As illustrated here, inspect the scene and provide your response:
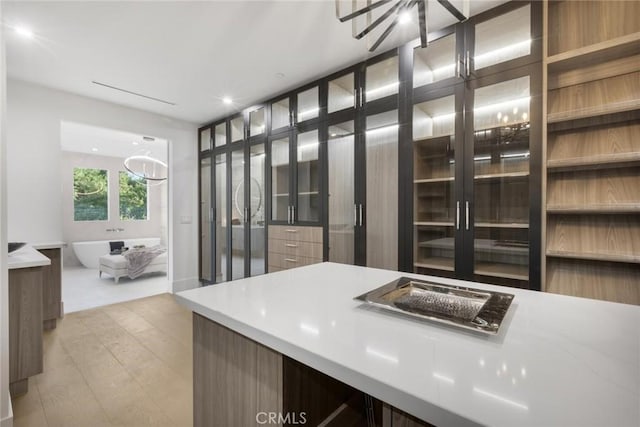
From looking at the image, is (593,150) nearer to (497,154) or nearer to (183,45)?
(497,154)

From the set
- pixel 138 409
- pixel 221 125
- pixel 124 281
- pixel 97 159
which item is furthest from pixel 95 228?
pixel 138 409

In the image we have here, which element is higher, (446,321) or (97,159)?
(97,159)

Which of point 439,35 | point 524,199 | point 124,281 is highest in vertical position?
point 439,35

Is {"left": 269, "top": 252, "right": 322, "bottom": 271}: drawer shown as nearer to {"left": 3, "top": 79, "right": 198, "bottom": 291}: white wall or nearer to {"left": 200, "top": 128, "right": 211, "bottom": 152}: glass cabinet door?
{"left": 200, "top": 128, "right": 211, "bottom": 152}: glass cabinet door

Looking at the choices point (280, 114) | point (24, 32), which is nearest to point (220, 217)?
point (280, 114)

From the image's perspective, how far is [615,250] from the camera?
1.82 meters

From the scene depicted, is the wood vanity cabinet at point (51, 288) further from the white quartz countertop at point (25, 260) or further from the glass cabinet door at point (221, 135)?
the glass cabinet door at point (221, 135)

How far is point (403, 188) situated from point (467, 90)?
0.85m

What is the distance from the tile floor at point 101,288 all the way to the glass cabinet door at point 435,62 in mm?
4525

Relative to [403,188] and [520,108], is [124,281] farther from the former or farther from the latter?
[520,108]

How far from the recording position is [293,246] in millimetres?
3299

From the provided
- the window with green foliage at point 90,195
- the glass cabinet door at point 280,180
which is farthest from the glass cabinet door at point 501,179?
the window with green foliage at point 90,195

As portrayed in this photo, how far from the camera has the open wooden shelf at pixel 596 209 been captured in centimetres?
164

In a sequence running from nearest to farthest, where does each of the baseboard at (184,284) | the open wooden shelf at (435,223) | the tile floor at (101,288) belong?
the open wooden shelf at (435,223)
the tile floor at (101,288)
the baseboard at (184,284)
